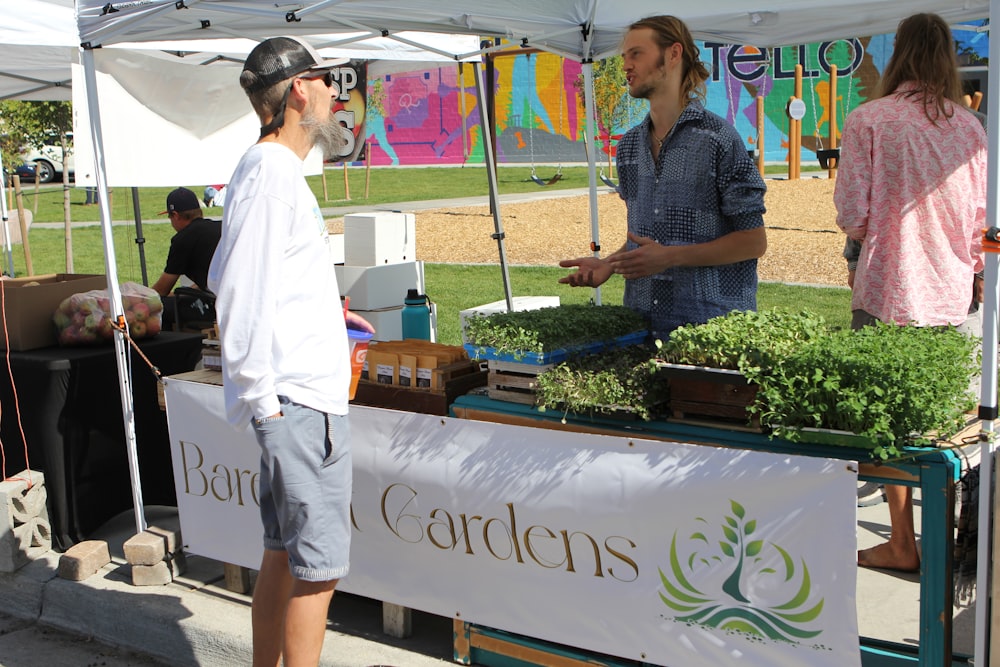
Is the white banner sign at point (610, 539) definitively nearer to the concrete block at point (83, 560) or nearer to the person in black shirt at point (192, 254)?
the concrete block at point (83, 560)

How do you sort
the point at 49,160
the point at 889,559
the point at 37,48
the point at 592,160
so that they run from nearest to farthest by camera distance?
the point at 889,559, the point at 592,160, the point at 37,48, the point at 49,160

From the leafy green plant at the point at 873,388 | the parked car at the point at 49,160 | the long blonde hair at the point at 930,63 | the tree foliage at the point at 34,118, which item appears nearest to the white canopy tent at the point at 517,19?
the long blonde hair at the point at 930,63

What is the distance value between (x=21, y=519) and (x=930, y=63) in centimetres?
419

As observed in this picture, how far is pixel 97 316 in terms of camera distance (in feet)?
15.7

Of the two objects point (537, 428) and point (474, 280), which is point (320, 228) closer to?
point (537, 428)

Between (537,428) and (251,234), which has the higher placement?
(251,234)

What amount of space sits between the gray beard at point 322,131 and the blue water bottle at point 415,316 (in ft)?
8.83

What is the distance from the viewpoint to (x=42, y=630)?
14.3 ft

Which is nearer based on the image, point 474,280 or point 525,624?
point 525,624

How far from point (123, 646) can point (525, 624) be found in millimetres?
1877

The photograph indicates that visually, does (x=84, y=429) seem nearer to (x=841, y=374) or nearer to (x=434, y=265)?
(x=841, y=374)

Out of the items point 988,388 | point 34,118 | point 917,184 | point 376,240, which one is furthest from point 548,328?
point 34,118

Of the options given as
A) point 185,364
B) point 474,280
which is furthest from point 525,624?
point 474,280

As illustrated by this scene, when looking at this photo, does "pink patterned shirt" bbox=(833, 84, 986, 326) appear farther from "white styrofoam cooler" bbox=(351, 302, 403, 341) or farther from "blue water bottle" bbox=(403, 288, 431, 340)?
"white styrofoam cooler" bbox=(351, 302, 403, 341)
